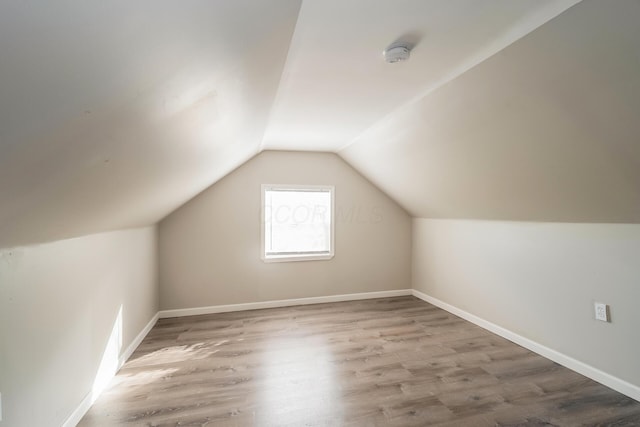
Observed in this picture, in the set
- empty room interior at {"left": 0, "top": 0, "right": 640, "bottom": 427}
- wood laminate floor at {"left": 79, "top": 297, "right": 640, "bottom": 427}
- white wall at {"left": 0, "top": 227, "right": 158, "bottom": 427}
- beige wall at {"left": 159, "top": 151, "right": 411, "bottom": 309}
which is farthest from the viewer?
beige wall at {"left": 159, "top": 151, "right": 411, "bottom": 309}

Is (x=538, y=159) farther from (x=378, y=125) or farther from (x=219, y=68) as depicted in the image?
(x=219, y=68)

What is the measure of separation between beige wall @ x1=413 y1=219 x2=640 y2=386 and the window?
160 centimetres

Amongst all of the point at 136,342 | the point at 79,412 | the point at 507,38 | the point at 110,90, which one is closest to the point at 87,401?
the point at 79,412

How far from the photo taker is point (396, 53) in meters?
1.58

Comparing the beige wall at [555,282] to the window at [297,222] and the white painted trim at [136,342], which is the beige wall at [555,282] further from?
the white painted trim at [136,342]

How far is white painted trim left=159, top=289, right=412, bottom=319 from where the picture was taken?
12.3 ft

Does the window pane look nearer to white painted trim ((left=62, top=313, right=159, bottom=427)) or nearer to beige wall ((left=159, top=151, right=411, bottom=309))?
beige wall ((left=159, top=151, right=411, bottom=309))

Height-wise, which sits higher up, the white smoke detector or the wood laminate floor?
the white smoke detector

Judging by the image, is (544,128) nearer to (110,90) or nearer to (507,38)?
(507,38)

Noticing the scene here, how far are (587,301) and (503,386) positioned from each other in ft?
3.14

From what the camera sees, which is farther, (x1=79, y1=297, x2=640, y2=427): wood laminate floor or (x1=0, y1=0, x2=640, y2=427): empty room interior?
(x1=79, y1=297, x2=640, y2=427): wood laminate floor

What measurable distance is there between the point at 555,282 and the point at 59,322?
3559mm

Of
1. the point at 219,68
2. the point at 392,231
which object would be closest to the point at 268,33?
the point at 219,68

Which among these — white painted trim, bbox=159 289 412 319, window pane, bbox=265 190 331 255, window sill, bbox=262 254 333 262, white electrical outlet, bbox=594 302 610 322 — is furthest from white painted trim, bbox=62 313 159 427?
white electrical outlet, bbox=594 302 610 322
